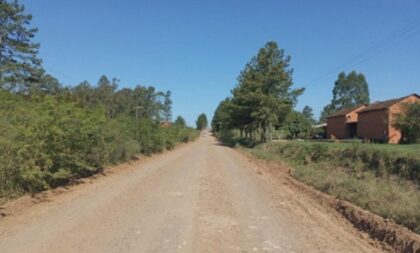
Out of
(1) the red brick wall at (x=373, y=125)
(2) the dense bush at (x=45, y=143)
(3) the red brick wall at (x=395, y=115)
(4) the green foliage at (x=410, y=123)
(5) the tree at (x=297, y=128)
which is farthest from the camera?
(5) the tree at (x=297, y=128)

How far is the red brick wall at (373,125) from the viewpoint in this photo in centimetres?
4690

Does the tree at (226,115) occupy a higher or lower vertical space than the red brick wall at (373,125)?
higher

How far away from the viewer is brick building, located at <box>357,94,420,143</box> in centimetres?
4458

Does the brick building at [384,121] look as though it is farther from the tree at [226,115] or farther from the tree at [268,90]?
the tree at [226,115]

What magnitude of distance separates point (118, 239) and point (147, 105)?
109636mm

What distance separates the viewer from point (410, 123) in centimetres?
3959

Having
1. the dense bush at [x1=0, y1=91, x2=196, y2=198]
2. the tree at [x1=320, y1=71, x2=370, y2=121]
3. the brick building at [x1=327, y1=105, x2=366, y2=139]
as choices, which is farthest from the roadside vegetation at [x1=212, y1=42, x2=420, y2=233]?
the tree at [x1=320, y1=71, x2=370, y2=121]

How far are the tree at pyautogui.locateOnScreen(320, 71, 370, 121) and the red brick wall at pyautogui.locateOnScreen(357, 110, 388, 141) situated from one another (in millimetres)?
60373

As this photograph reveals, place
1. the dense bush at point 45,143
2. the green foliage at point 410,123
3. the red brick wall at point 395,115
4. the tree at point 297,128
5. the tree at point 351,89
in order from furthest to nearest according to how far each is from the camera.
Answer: the tree at point 351,89 → the tree at point 297,128 → the red brick wall at point 395,115 → the green foliage at point 410,123 → the dense bush at point 45,143

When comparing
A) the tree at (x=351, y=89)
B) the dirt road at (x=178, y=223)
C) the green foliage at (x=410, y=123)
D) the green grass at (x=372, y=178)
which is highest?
the tree at (x=351, y=89)

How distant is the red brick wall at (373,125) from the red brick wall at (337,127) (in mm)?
8915

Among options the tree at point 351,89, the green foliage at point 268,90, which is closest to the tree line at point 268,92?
the green foliage at point 268,90

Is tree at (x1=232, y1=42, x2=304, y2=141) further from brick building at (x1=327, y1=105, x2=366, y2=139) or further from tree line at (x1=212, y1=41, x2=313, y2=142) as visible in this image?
brick building at (x1=327, y1=105, x2=366, y2=139)

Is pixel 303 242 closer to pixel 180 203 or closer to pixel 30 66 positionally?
pixel 180 203
